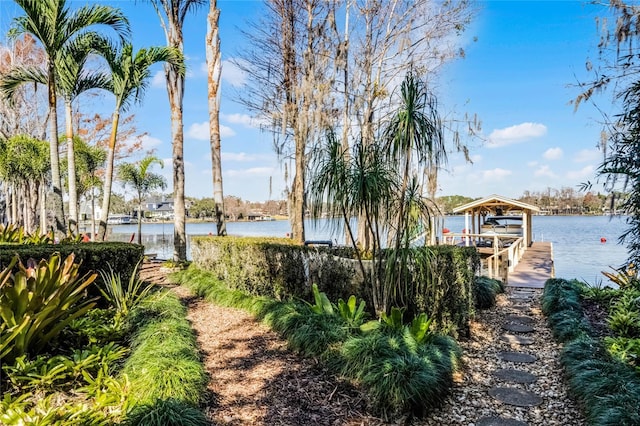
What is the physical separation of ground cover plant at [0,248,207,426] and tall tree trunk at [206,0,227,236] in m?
6.26

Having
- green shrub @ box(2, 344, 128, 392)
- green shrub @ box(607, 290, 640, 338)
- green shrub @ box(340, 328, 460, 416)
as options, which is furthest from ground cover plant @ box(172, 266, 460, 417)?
green shrub @ box(607, 290, 640, 338)

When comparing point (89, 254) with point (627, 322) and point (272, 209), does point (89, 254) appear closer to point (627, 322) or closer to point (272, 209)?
point (627, 322)

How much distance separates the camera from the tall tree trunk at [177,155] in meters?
9.46

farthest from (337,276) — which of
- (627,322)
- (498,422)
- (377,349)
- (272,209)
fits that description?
(272,209)

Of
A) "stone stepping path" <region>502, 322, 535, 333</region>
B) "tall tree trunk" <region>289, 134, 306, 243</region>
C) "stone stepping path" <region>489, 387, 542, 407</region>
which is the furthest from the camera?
"tall tree trunk" <region>289, 134, 306, 243</region>

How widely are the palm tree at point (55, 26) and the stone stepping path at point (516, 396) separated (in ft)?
25.8

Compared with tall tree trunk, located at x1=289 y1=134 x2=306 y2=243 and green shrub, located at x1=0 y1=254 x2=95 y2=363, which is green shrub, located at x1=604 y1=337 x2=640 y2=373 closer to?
green shrub, located at x1=0 y1=254 x2=95 y2=363

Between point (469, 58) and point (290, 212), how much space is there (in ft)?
21.2

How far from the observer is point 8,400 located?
2.45 m

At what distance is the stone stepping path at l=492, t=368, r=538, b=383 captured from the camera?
12.4 ft

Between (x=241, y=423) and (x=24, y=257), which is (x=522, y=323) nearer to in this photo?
(x=241, y=423)

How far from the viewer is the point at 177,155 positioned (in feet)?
31.7

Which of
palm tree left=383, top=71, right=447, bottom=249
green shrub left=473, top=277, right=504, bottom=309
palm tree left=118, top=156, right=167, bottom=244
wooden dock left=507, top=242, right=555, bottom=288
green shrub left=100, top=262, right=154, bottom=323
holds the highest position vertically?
palm tree left=118, top=156, right=167, bottom=244

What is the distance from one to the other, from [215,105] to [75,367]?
8.18m
